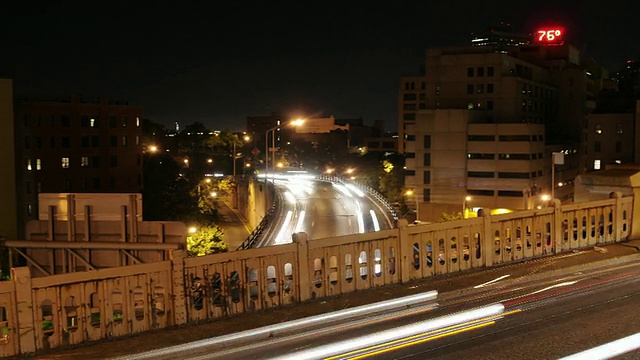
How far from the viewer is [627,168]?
19234 mm

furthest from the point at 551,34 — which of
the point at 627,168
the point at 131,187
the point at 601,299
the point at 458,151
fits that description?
the point at 601,299

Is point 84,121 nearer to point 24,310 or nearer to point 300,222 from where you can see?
point 300,222

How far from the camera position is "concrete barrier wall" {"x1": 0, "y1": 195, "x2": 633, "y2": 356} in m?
8.67

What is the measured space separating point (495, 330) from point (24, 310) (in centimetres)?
640

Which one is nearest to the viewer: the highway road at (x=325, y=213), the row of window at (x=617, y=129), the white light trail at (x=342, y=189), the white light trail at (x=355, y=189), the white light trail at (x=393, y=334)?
the white light trail at (x=393, y=334)

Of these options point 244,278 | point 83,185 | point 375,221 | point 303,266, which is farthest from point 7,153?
point 244,278

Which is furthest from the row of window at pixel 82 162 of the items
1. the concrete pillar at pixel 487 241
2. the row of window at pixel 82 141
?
the concrete pillar at pixel 487 241

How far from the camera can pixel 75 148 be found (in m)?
67.4

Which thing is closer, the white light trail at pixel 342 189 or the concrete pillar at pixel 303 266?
the concrete pillar at pixel 303 266

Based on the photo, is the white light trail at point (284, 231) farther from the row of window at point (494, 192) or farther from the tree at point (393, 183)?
the tree at point (393, 183)

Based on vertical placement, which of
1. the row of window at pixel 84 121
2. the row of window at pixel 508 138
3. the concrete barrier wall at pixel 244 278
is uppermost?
the row of window at pixel 84 121

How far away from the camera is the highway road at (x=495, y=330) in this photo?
8.87 m

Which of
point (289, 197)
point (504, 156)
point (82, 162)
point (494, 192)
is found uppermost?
point (82, 162)

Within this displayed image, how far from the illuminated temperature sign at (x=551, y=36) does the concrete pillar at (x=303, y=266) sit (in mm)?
111169
